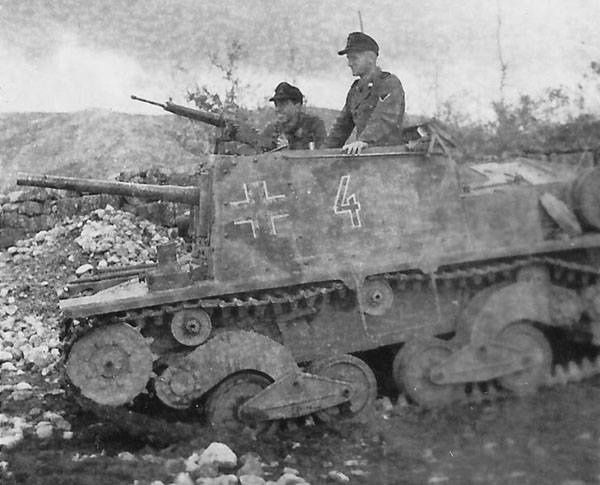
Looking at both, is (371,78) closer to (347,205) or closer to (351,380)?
(347,205)

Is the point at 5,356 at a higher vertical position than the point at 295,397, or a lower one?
higher

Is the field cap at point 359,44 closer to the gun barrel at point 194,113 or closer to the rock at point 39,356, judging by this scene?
the gun barrel at point 194,113

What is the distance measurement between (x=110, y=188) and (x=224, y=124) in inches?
76.0

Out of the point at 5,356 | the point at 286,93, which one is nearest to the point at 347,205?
the point at 286,93

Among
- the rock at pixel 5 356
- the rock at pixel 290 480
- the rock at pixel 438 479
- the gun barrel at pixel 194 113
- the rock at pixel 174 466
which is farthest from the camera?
the rock at pixel 5 356

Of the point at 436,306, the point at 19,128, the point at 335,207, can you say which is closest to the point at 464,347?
the point at 436,306

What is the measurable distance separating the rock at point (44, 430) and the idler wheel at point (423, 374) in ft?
9.66

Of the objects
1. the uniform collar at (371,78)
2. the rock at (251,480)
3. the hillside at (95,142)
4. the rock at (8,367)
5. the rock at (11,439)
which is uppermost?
the hillside at (95,142)

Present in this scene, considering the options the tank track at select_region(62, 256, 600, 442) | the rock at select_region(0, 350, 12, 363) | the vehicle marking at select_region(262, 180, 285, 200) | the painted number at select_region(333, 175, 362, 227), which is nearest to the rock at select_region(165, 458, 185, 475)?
the tank track at select_region(62, 256, 600, 442)

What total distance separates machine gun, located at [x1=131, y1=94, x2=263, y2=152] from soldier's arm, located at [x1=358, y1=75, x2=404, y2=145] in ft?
5.54

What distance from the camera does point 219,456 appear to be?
17.2ft

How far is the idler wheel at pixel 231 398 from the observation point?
5.99m

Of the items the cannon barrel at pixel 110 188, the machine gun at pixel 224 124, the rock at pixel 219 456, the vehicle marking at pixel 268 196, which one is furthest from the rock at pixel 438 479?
the machine gun at pixel 224 124

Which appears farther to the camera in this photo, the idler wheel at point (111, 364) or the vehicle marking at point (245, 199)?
the vehicle marking at point (245, 199)
